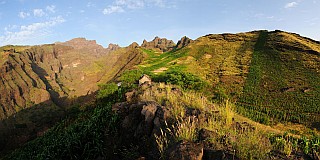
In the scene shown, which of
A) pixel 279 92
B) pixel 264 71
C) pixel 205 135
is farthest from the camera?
pixel 264 71

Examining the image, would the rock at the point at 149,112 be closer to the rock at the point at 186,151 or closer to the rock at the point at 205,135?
the rock at the point at 205,135

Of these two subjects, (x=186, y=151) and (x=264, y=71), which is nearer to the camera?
(x=186, y=151)

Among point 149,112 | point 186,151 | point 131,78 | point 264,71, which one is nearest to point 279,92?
point 264,71

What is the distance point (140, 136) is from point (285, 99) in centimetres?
2461

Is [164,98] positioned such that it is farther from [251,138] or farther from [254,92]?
[254,92]

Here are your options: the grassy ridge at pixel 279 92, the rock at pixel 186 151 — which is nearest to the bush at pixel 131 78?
the grassy ridge at pixel 279 92

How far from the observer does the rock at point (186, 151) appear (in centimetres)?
449

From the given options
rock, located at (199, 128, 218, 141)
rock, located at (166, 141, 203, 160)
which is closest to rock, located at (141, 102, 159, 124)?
rock, located at (199, 128, 218, 141)

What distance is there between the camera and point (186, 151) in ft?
15.2

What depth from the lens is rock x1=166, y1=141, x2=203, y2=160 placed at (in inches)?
177

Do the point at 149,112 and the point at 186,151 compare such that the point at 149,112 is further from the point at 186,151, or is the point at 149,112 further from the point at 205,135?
the point at 186,151

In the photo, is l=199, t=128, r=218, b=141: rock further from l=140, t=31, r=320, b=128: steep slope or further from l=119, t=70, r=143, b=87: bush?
l=119, t=70, r=143, b=87: bush

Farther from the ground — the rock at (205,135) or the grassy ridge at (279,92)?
the rock at (205,135)

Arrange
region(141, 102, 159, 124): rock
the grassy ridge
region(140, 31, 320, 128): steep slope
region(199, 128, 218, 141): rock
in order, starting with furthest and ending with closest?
region(140, 31, 320, 128): steep slope, the grassy ridge, region(141, 102, 159, 124): rock, region(199, 128, 218, 141): rock
